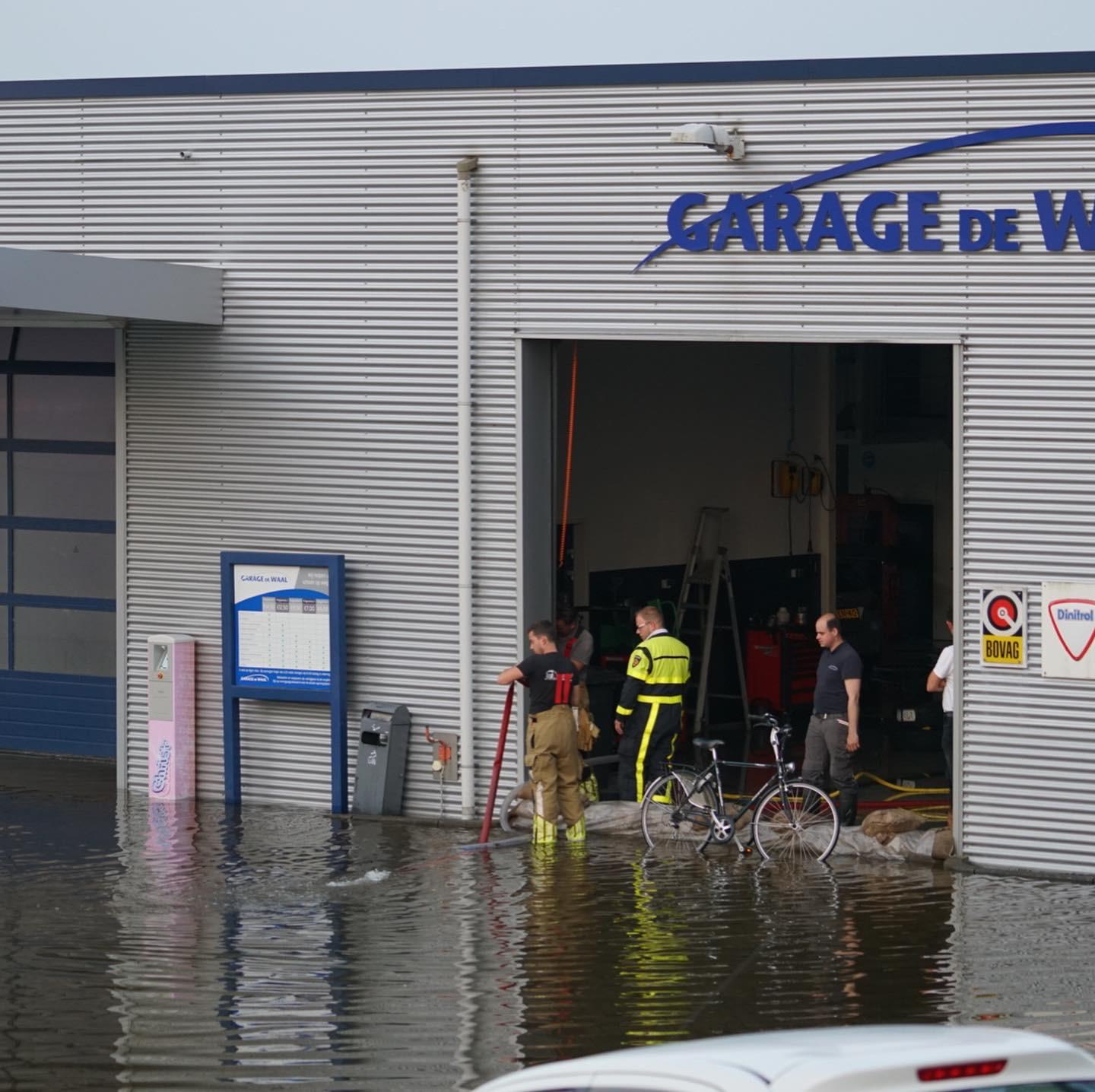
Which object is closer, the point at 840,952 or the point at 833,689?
the point at 840,952

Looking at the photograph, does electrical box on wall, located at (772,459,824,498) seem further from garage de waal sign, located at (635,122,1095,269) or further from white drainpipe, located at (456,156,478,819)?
garage de waal sign, located at (635,122,1095,269)

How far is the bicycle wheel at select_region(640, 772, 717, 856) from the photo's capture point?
1389 cm

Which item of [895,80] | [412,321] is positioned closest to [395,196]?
[412,321]

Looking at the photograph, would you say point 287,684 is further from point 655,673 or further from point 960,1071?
point 960,1071

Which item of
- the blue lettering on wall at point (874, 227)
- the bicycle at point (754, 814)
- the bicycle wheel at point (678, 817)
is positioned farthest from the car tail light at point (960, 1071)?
the blue lettering on wall at point (874, 227)

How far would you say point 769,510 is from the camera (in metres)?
21.9

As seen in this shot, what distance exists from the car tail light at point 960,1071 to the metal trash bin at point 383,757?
11.3 m

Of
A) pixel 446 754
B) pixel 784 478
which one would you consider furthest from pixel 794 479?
pixel 446 754

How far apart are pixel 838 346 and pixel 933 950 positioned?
1415 centimetres

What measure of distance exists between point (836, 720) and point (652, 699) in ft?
4.89

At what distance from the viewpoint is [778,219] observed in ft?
45.4

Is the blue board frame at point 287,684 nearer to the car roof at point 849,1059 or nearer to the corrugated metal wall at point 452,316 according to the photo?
the corrugated metal wall at point 452,316

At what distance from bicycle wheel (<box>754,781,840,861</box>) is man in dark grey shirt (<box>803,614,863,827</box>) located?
54 centimetres

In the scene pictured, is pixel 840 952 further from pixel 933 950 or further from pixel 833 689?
pixel 833 689
